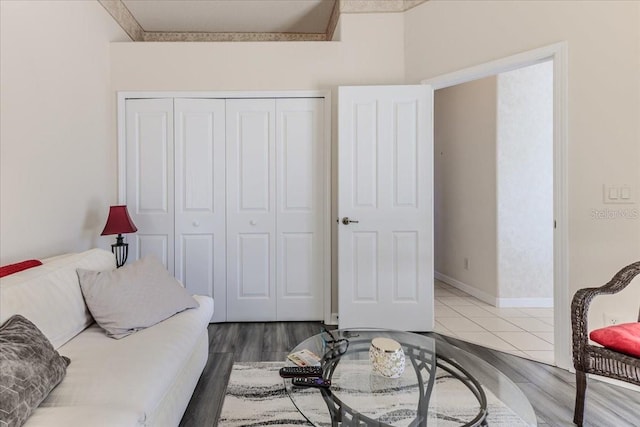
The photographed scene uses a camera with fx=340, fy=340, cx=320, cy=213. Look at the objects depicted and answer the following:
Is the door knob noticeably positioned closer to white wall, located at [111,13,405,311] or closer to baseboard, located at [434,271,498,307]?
white wall, located at [111,13,405,311]

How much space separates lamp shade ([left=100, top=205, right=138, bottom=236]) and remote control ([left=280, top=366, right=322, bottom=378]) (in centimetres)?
191

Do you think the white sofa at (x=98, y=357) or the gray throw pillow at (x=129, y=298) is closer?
the white sofa at (x=98, y=357)

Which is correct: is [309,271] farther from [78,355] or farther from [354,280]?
[78,355]

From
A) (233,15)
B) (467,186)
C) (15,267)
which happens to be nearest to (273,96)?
(233,15)

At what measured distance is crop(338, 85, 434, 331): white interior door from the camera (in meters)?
2.88

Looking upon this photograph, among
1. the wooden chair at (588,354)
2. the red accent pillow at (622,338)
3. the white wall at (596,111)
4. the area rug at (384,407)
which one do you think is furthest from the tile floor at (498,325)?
the area rug at (384,407)

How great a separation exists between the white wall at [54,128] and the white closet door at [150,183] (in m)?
0.17

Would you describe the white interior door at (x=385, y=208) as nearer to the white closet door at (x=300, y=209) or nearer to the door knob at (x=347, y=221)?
the door knob at (x=347, y=221)

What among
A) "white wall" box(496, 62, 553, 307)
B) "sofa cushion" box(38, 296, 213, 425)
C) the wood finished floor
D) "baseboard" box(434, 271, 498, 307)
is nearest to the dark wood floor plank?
the wood finished floor

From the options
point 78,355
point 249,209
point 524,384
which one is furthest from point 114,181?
point 524,384

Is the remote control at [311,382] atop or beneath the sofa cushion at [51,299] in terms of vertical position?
beneath

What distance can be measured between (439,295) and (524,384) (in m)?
1.92

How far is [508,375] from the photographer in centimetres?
217

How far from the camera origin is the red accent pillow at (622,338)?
1505 millimetres
